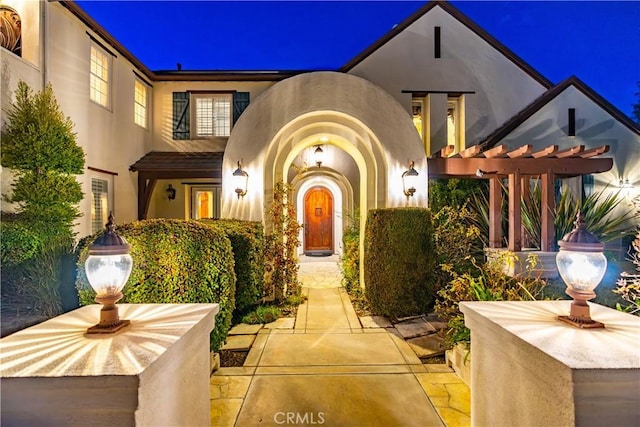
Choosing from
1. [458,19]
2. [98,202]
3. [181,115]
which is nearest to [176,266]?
[98,202]

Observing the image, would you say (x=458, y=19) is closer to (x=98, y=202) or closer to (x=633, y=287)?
(x=633, y=287)

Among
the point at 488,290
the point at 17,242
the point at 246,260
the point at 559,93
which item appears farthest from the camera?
the point at 559,93

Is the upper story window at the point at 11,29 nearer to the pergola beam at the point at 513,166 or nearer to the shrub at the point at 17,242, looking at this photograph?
the shrub at the point at 17,242

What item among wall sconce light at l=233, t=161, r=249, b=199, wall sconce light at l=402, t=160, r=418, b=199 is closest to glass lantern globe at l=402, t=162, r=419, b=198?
wall sconce light at l=402, t=160, r=418, b=199

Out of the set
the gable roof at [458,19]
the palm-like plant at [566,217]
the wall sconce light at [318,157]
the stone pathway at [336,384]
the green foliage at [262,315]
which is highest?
the gable roof at [458,19]

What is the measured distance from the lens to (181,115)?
9953mm

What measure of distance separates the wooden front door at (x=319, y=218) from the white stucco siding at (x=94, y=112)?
725 cm

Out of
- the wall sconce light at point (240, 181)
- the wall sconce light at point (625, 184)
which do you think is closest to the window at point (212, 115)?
the wall sconce light at point (240, 181)

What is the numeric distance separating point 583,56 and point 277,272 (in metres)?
48.0

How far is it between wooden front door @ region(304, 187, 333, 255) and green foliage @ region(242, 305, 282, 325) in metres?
8.65

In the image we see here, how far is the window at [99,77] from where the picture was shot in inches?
298

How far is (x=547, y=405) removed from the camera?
5.14 feet

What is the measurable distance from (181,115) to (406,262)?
27.7 feet

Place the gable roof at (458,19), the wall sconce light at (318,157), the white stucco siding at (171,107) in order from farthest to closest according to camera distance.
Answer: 1. the wall sconce light at (318,157)
2. the white stucco siding at (171,107)
3. the gable roof at (458,19)
